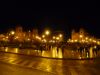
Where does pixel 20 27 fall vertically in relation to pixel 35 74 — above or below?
above

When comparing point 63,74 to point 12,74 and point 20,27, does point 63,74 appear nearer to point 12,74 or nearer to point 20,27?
point 12,74

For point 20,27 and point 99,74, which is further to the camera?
point 20,27

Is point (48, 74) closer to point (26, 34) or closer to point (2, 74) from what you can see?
point (2, 74)

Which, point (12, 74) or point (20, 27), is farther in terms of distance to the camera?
point (20, 27)

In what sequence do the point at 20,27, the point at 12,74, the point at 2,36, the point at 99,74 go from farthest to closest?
the point at 20,27 < the point at 2,36 < the point at 99,74 < the point at 12,74

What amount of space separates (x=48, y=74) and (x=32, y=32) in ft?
415

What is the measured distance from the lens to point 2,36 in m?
131

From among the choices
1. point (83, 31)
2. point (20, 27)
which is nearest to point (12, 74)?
point (20, 27)

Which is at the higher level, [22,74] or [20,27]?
[20,27]

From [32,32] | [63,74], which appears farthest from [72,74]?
[32,32]

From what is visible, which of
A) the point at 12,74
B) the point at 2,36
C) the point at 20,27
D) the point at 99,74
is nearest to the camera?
the point at 12,74

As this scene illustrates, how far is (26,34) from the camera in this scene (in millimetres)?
139625

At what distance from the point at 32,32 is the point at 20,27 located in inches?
311

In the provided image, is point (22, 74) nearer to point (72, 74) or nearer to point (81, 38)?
point (72, 74)
